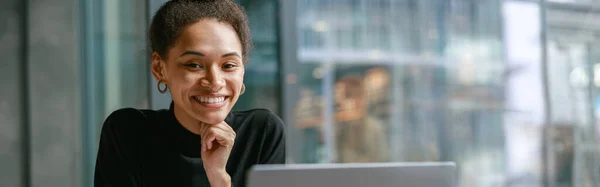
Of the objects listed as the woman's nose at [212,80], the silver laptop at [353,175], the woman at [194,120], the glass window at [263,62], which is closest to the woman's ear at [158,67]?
the woman at [194,120]

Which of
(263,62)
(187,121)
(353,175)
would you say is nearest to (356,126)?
(263,62)

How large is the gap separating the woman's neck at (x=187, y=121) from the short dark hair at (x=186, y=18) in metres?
0.12

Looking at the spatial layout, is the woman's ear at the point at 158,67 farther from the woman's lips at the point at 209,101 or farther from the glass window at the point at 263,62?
the glass window at the point at 263,62

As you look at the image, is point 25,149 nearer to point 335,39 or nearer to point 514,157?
point 335,39

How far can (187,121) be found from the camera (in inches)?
52.5

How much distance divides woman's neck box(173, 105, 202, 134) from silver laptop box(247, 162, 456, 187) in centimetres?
45

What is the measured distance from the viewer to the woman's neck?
1.33m

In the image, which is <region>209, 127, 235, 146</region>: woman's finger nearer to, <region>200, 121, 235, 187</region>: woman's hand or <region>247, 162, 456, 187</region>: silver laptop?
<region>200, 121, 235, 187</region>: woman's hand

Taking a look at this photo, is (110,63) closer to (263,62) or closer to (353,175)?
(263,62)

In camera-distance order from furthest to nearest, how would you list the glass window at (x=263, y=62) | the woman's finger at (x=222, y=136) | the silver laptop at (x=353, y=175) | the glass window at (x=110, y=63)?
the glass window at (x=263, y=62) < the glass window at (x=110, y=63) < the woman's finger at (x=222, y=136) < the silver laptop at (x=353, y=175)

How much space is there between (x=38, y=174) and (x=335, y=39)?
1.71 metres

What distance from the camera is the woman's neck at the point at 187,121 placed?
1.33 meters

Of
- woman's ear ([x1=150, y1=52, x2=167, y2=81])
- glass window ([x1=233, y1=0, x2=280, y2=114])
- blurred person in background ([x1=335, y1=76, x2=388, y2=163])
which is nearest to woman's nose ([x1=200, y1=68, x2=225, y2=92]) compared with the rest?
woman's ear ([x1=150, y1=52, x2=167, y2=81])

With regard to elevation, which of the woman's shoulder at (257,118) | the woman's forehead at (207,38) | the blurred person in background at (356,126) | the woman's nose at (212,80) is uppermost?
the woman's forehead at (207,38)
